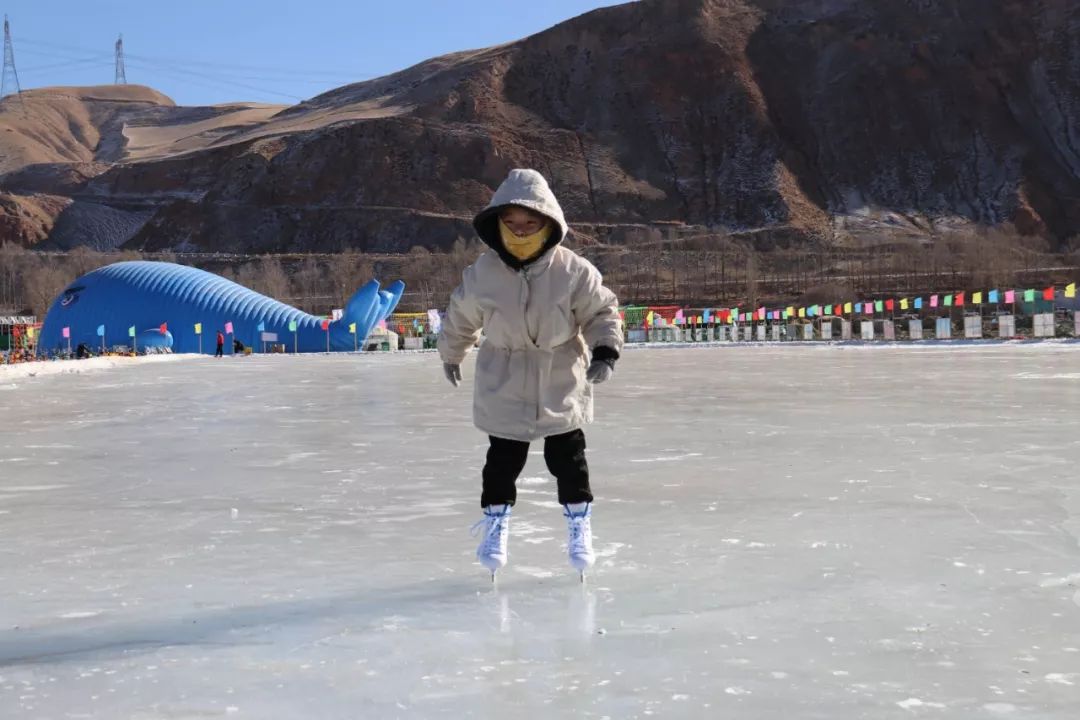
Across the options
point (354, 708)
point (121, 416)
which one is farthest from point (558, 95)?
point (354, 708)

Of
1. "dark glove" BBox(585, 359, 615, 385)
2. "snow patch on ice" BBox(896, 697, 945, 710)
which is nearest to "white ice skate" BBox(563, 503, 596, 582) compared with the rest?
"dark glove" BBox(585, 359, 615, 385)

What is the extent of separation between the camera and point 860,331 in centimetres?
4231

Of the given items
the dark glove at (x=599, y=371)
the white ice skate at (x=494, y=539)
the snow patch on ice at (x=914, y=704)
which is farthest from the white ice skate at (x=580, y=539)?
the snow patch on ice at (x=914, y=704)

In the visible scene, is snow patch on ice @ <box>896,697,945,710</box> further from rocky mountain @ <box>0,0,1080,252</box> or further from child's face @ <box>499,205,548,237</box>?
rocky mountain @ <box>0,0,1080,252</box>

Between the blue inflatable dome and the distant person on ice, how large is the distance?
40.3 meters

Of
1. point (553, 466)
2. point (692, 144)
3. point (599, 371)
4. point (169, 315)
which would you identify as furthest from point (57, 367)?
point (692, 144)

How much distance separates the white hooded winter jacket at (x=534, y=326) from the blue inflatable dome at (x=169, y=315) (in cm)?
4031

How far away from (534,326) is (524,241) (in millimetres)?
240

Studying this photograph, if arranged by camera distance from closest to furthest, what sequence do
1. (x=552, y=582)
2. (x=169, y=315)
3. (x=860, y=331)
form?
(x=552, y=582), (x=860, y=331), (x=169, y=315)

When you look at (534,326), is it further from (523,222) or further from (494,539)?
(494,539)

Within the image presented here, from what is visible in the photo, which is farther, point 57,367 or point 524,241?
→ point 57,367

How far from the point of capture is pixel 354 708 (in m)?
2.33

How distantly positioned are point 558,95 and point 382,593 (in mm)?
123461

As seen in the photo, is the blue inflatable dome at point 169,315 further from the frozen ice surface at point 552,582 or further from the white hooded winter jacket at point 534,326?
the white hooded winter jacket at point 534,326
